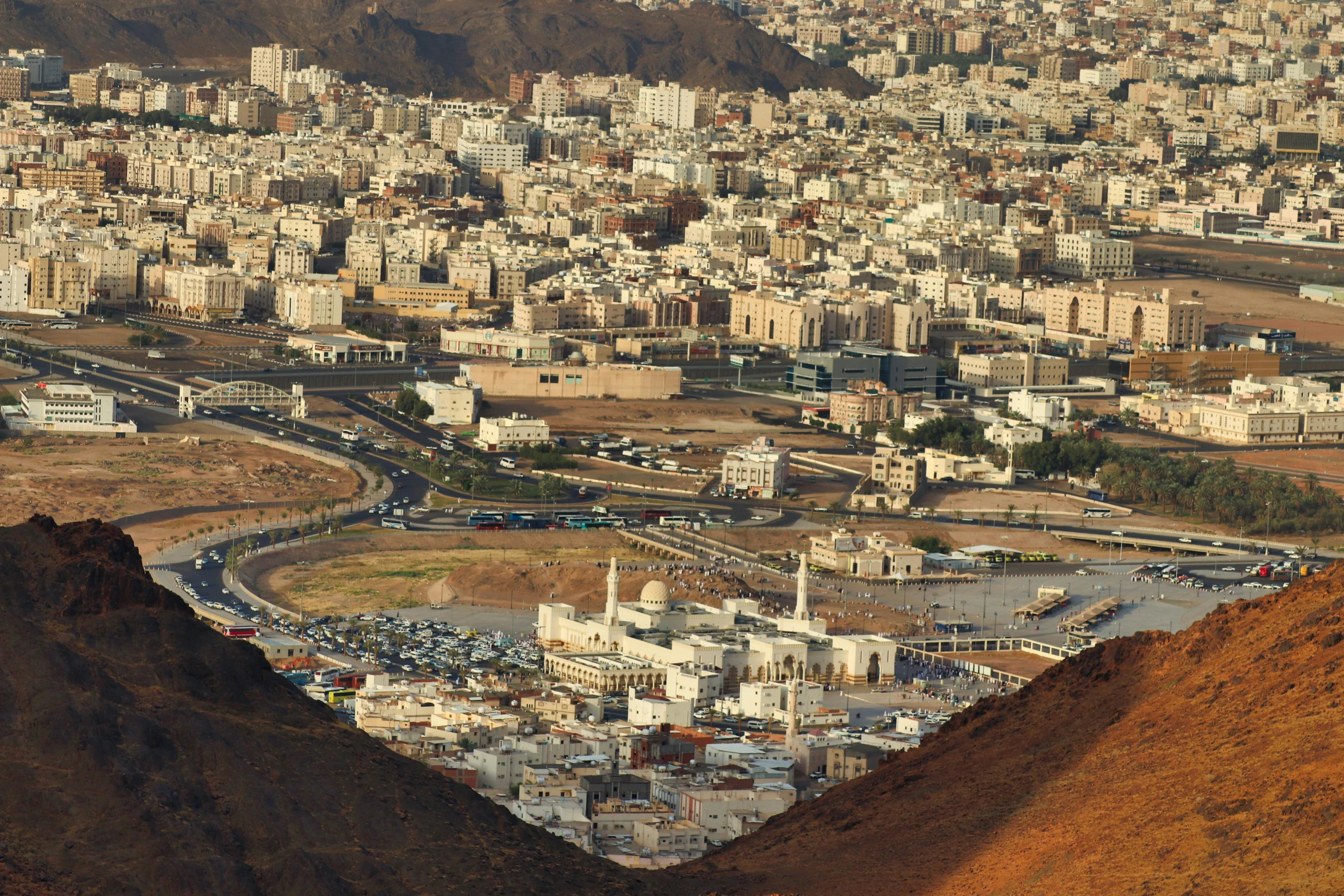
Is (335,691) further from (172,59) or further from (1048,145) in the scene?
(172,59)

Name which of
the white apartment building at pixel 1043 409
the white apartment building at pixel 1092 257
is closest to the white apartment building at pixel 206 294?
the white apartment building at pixel 1043 409

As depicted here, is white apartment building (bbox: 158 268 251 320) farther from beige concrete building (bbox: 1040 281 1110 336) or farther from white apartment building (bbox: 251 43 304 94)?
white apartment building (bbox: 251 43 304 94)

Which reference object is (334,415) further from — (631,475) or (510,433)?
(631,475)

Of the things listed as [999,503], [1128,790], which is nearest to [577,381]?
[999,503]

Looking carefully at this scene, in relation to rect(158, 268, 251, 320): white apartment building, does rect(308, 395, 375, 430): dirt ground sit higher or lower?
lower

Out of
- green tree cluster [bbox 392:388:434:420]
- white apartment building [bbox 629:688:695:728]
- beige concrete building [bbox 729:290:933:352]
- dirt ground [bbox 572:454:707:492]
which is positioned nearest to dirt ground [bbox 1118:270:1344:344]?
beige concrete building [bbox 729:290:933:352]

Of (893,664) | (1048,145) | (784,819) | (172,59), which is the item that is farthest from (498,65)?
(784,819)

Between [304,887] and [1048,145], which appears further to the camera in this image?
[1048,145]

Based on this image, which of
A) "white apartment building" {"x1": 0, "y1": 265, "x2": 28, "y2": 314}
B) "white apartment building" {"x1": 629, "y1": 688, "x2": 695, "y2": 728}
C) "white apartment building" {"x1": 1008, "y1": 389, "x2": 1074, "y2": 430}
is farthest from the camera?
"white apartment building" {"x1": 0, "y1": 265, "x2": 28, "y2": 314}
